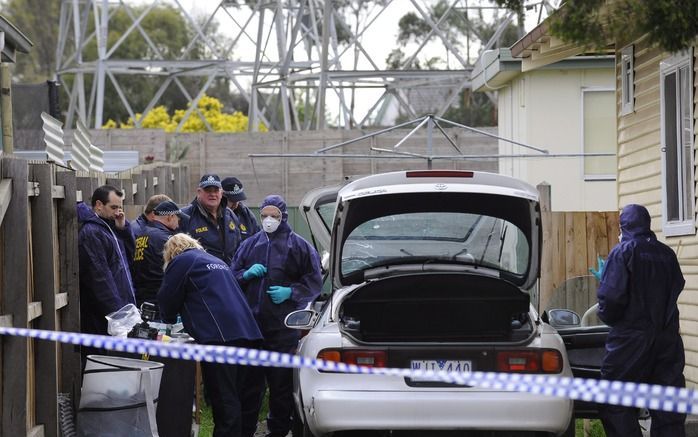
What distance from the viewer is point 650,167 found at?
12.4m

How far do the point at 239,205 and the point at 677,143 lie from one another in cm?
456

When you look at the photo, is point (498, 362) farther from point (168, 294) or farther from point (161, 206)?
point (161, 206)

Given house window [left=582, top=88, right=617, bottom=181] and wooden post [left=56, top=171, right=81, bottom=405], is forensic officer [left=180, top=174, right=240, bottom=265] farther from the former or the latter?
house window [left=582, top=88, right=617, bottom=181]

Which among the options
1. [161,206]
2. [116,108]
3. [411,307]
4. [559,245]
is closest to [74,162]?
[161,206]

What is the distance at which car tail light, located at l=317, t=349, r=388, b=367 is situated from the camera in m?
8.24

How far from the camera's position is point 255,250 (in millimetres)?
11359

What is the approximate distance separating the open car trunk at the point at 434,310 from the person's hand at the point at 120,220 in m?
2.78

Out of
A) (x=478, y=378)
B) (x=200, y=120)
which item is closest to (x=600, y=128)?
(x=478, y=378)

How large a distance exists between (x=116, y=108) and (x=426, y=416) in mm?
53594

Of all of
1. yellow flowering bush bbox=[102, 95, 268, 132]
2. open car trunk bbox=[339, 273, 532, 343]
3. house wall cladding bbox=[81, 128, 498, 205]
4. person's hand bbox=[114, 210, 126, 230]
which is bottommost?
open car trunk bbox=[339, 273, 532, 343]

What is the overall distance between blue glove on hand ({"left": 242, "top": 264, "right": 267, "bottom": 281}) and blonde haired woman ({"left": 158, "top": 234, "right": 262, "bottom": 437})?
4.87 feet

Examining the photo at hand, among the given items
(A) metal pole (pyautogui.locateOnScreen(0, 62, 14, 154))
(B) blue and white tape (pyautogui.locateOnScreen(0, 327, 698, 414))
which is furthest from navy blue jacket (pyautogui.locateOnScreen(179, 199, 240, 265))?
(B) blue and white tape (pyautogui.locateOnScreen(0, 327, 698, 414))

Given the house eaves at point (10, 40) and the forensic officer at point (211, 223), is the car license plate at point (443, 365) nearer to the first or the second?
the forensic officer at point (211, 223)

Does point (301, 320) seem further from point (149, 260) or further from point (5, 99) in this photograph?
point (5, 99)
